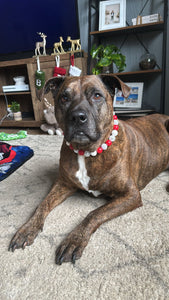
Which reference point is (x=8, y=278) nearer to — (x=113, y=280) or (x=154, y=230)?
(x=113, y=280)

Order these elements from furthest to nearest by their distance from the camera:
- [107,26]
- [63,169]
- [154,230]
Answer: [107,26] → [63,169] → [154,230]

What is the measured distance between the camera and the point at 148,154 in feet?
4.75

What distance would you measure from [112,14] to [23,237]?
3.28m

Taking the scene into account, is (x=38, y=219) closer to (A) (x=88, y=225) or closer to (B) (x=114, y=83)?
(A) (x=88, y=225)

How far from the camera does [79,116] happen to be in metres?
1.01

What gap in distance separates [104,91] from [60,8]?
9.21 feet

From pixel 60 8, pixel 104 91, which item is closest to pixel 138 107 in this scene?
pixel 60 8

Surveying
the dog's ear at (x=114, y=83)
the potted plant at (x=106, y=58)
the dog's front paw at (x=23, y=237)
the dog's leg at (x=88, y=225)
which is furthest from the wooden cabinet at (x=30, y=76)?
the dog's front paw at (x=23, y=237)

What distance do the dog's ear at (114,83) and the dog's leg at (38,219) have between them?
2.28ft

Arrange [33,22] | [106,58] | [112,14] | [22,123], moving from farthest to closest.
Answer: [22,123] < [33,22] < [112,14] < [106,58]

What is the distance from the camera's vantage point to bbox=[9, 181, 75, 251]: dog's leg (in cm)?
101

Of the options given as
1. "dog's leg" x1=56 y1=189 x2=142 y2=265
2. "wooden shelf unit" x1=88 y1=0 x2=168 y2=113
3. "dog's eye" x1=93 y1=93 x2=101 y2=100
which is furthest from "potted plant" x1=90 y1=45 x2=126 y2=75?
"dog's leg" x1=56 y1=189 x2=142 y2=265

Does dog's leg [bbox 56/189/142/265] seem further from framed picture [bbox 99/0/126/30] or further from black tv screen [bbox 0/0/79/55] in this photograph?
black tv screen [bbox 0/0/79/55]

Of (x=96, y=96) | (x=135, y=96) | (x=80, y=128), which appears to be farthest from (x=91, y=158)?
(x=135, y=96)
